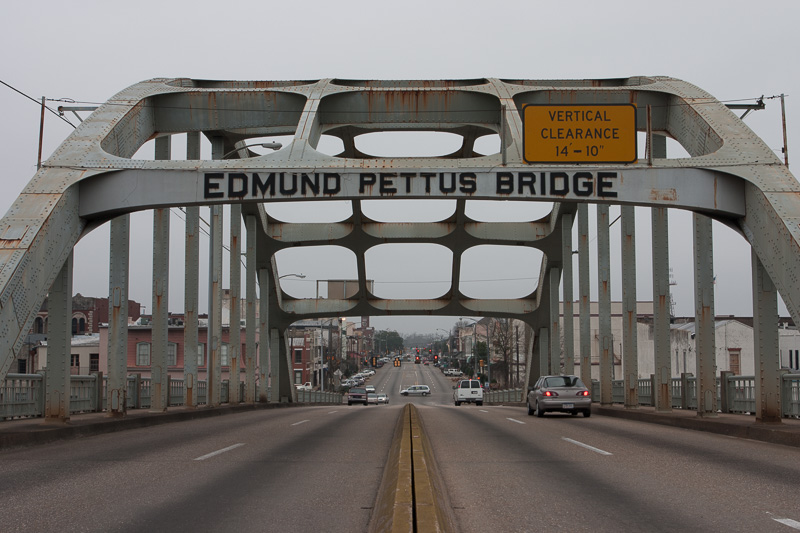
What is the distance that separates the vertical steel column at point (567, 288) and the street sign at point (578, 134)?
2166 centimetres

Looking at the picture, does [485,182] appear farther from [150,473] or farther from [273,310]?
[273,310]

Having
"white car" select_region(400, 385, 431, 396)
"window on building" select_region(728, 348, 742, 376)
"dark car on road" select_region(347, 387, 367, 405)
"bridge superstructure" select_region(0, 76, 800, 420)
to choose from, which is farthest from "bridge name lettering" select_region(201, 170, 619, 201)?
"white car" select_region(400, 385, 431, 396)

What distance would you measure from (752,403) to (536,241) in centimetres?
2490

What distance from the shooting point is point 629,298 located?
2698cm

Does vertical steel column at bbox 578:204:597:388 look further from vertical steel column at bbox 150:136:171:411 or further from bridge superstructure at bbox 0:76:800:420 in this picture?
vertical steel column at bbox 150:136:171:411

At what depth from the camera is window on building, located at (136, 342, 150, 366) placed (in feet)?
230

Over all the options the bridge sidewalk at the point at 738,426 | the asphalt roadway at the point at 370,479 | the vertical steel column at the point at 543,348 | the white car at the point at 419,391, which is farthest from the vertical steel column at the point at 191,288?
the white car at the point at 419,391

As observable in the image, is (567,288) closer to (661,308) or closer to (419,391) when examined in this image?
(661,308)

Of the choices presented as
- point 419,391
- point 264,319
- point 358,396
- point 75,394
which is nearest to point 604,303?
point 75,394

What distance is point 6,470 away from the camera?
10.2m

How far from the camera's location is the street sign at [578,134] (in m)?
18.1

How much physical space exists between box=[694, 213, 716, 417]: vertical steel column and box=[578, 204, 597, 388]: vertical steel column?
12.7 m

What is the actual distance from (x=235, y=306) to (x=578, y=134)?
19.7 meters

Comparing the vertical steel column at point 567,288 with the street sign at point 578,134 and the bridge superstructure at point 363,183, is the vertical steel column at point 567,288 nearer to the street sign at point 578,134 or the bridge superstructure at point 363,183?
the bridge superstructure at point 363,183
